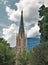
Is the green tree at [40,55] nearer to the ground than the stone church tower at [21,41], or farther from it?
farther from it

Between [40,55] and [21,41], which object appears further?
[21,41]

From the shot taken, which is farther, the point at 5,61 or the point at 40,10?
the point at 5,61

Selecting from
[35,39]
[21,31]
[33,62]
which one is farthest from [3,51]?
[21,31]

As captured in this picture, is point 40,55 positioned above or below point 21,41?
above

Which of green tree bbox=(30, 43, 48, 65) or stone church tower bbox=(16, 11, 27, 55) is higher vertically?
green tree bbox=(30, 43, 48, 65)

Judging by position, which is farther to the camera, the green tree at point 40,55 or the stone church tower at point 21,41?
the stone church tower at point 21,41

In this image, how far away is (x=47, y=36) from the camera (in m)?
44.0

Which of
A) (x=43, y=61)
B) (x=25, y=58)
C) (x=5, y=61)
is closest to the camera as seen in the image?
(x=43, y=61)

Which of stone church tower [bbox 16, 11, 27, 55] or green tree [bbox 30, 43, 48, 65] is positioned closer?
green tree [bbox 30, 43, 48, 65]

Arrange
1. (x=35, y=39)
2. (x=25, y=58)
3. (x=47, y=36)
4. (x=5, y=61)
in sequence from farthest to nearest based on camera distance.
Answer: (x=35, y=39) < (x=25, y=58) < (x=5, y=61) < (x=47, y=36)

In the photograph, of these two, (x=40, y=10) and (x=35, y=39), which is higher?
(x=40, y=10)

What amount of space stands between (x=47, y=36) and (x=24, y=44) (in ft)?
274

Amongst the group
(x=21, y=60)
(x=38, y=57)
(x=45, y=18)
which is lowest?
(x=21, y=60)

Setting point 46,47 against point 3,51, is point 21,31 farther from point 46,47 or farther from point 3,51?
point 46,47
